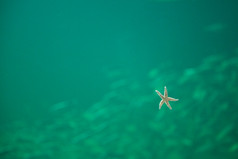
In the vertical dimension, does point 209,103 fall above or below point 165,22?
below

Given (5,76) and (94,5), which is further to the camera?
(5,76)

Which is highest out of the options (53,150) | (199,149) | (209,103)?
(53,150)

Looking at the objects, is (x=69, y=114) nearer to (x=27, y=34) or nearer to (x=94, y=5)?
(x=27, y=34)

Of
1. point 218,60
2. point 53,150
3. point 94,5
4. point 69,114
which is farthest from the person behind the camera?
point 53,150

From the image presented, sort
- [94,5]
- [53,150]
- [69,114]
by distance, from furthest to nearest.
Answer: [53,150] → [69,114] → [94,5]

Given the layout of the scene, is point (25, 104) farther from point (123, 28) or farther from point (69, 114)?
point (123, 28)

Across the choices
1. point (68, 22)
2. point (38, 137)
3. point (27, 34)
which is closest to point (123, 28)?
point (68, 22)

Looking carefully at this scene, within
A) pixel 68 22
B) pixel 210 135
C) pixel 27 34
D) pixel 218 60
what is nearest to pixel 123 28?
pixel 68 22
